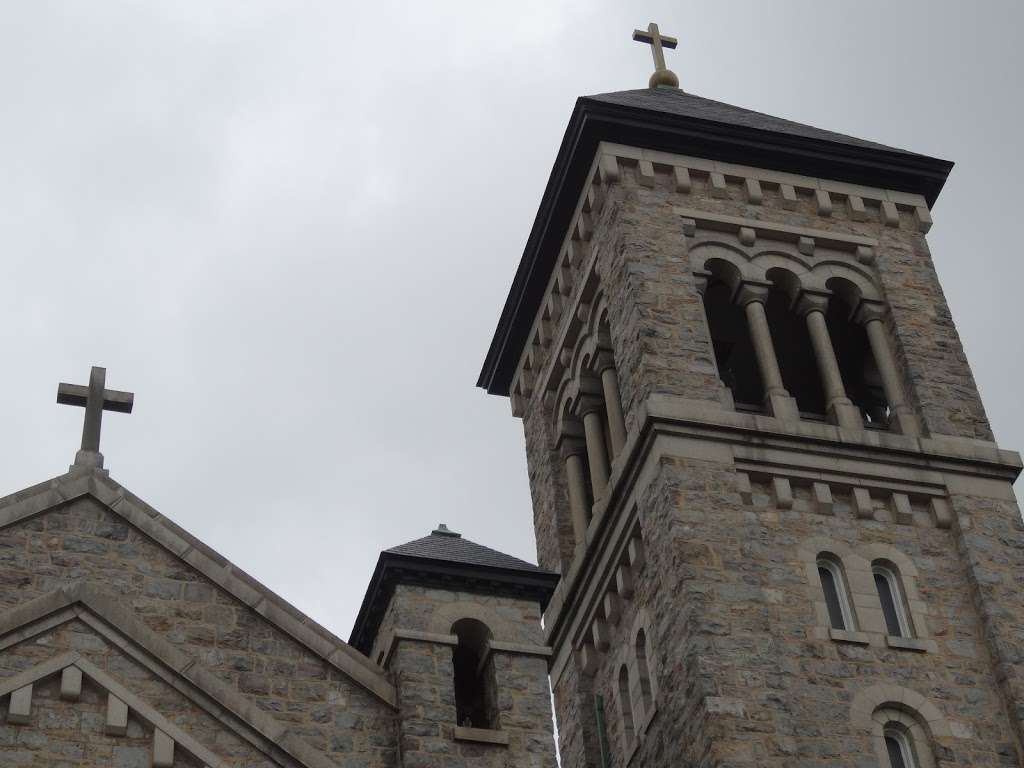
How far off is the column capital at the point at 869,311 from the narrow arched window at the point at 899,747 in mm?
7038

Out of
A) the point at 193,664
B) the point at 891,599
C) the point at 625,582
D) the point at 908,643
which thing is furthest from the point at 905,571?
the point at 193,664

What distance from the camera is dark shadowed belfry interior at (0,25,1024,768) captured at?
17.1m

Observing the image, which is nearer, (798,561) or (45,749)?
(45,749)

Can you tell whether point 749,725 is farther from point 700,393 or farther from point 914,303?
point 914,303

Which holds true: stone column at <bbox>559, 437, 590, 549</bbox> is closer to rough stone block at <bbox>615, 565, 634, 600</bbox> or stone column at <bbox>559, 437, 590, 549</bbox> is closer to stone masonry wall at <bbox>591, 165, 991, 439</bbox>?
rough stone block at <bbox>615, 565, 634, 600</bbox>

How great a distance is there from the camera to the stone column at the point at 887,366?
2461 cm

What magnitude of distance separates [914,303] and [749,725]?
27.5 ft

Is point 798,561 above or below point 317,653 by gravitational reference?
above

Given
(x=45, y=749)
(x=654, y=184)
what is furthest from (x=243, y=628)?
(x=654, y=184)

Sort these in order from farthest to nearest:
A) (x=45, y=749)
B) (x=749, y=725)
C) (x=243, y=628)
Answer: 1. (x=749, y=725)
2. (x=243, y=628)
3. (x=45, y=749)

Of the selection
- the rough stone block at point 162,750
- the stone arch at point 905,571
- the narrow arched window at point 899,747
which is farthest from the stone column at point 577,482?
the rough stone block at point 162,750

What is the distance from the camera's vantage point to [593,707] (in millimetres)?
24984

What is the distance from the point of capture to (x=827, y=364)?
2530 cm

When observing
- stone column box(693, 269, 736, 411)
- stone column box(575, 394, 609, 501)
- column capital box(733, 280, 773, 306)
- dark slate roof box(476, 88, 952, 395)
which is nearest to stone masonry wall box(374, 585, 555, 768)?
stone column box(693, 269, 736, 411)
